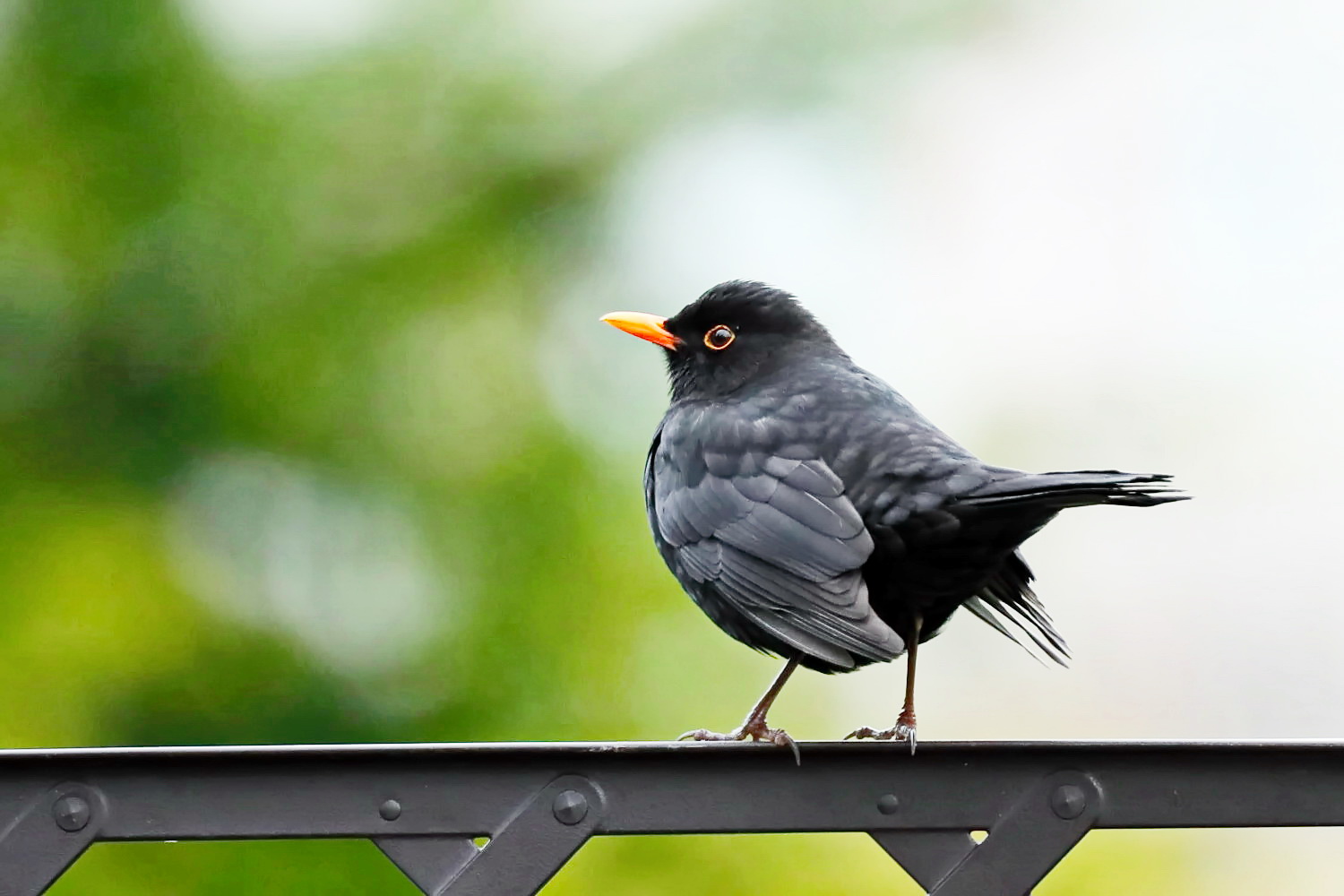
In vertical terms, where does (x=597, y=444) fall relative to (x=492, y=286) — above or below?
below

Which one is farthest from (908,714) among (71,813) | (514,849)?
(71,813)

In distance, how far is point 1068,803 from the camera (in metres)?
2.03

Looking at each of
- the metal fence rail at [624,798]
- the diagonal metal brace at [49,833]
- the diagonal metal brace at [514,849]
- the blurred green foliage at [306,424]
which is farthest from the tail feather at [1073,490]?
the blurred green foliage at [306,424]

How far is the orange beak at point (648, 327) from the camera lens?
346cm

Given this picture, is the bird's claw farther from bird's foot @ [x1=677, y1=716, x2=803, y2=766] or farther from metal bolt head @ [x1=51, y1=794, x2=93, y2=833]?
metal bolt head @ [x1=51, y1=794, x2=93, y2=833]

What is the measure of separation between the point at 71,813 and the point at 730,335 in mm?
1914

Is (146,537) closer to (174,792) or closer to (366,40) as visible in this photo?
(366,40)

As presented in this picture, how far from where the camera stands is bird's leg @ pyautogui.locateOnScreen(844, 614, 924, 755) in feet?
8.78

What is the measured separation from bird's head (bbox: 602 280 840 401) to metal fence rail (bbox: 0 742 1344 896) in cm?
145

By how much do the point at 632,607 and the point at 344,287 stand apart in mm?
2574

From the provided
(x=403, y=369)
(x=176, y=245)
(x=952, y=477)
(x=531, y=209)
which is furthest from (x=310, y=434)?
(x=952, y=477)

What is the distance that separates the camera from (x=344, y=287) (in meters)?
8.47

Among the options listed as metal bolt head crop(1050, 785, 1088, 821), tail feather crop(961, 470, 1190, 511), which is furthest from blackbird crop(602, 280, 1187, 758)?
metal bolt head crop(1050, 785, 1088, 821)

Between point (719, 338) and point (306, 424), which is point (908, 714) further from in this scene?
point (306, 424)
